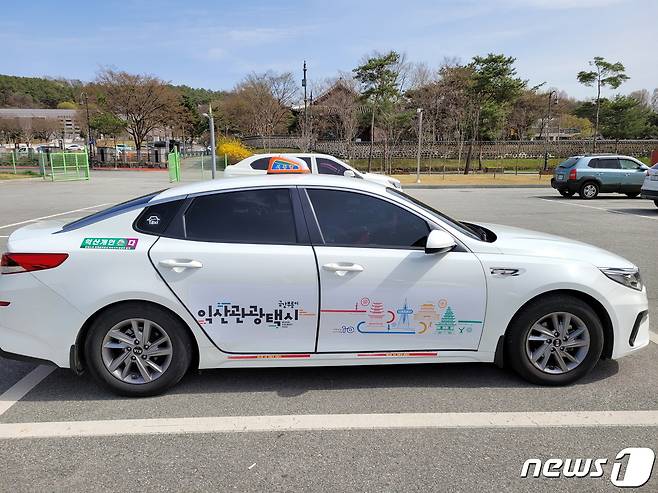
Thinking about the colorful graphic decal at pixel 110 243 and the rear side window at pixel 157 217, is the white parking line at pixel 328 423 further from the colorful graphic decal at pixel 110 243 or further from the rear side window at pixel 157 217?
the rear side window at pixel 157 217

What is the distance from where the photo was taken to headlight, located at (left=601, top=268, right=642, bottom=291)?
345 centimetres

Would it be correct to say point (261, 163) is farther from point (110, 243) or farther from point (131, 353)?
point (131, 353)

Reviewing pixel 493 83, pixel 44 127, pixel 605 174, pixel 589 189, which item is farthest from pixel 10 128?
pixel 605 174

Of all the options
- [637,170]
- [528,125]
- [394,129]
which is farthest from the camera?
[528,125]

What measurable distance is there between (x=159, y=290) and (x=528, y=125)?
70.0 metres

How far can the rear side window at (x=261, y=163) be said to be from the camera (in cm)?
1478

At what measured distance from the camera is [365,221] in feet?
11.3

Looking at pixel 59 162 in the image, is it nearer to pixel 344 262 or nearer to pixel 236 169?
pixel 236 169

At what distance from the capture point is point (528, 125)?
65.3 metres

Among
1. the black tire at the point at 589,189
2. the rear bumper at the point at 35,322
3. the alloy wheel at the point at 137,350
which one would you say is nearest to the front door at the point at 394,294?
the alloy wheel at the point at 137,350

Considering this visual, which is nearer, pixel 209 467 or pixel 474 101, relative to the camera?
pixel 209 467

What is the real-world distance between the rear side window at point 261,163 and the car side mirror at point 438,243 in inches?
471

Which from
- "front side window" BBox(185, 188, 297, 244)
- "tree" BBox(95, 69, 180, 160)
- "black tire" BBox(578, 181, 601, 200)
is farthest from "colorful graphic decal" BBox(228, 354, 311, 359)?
"tree" BBox(95, 69, 180, 160)

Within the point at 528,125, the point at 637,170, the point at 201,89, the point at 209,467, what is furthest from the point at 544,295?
the point at 201,89
